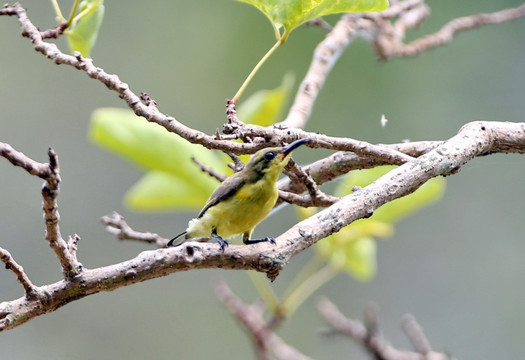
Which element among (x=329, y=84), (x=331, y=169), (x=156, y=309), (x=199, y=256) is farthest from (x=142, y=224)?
(x=199, y=256)

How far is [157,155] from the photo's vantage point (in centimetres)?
197

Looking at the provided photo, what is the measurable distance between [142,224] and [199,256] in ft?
13.3

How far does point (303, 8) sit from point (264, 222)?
363 centimetres

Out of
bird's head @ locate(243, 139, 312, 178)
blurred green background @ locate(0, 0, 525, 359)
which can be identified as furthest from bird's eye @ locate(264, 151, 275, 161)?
blurred green background @ locate(0, 0, 525, 359)

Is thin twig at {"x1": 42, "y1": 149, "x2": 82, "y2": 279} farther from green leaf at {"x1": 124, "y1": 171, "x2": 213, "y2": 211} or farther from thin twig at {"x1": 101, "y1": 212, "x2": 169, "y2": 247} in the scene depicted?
green leaf at {"x1": 124, "y1": 171, "x2": 213, "y2": 211}

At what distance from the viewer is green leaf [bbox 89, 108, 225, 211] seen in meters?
1.92

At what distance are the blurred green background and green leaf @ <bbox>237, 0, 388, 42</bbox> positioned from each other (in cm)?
338

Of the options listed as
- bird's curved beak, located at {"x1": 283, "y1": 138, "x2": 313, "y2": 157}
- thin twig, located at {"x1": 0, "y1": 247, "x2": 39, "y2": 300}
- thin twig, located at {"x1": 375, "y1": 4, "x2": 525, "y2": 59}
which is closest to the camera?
thin twig, located at {"x1": 0, "y1": 247, "x2": 39, "y2": 300}

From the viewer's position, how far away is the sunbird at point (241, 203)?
159cm

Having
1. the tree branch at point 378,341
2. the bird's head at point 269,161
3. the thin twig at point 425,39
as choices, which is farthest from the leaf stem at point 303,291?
the thin twig at point 425,39

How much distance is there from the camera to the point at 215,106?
18.3ft

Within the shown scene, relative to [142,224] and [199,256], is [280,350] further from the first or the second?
[142,224]

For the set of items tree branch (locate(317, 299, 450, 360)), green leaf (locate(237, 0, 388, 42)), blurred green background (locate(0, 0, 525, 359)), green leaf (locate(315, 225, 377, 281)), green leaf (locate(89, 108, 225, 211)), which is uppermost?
blurred green background (locate(0, 0, 525, 359))

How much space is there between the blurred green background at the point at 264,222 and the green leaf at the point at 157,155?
2551mm
